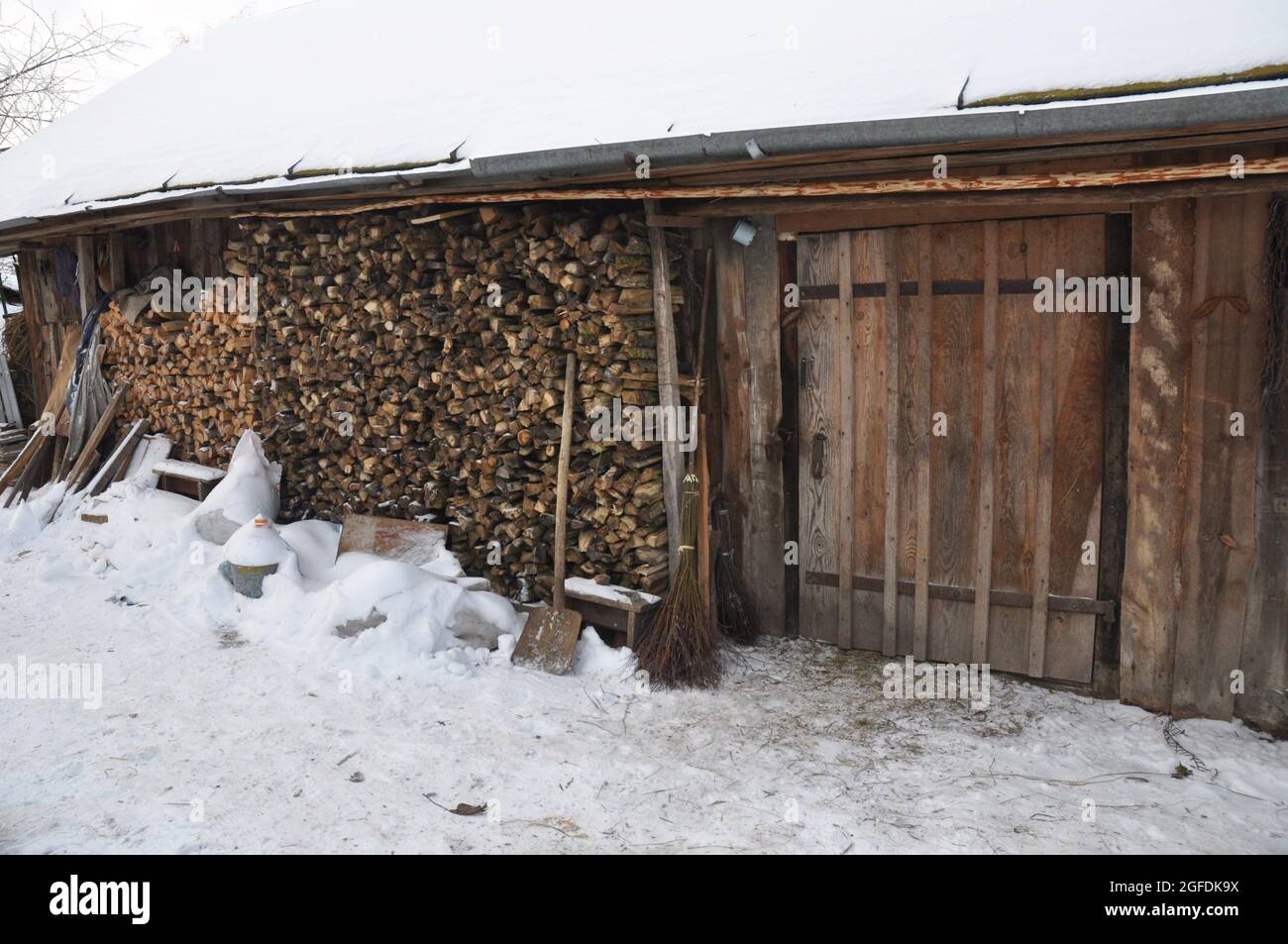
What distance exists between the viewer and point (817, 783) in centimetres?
405

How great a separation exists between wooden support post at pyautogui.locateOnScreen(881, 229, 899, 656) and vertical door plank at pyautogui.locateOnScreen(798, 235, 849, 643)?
0.30 m

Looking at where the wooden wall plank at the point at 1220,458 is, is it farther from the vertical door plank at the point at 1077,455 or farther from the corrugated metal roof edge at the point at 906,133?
the corrugated metal roof edge at the point at 906,133

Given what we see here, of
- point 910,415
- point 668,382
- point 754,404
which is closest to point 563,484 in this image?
point 668,382

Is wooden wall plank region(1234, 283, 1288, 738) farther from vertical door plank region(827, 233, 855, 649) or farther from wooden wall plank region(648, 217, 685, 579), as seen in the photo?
wooden wall plank region(648, 217, 685, 579)

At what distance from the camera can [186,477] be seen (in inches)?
303

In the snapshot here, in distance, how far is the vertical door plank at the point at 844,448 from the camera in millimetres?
5102

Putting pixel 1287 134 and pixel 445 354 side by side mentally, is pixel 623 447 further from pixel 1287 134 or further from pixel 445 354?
pixel 1287 134

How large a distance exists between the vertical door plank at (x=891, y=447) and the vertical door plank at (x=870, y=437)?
16 mm

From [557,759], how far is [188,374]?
546 cm

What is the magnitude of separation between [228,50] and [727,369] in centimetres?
866

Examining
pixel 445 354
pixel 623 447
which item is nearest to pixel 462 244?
pixel 445 354

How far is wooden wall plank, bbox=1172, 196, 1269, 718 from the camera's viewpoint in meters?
4.03

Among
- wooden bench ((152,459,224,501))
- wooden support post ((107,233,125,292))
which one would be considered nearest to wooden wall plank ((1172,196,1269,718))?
wooden bench ((152,459,224,501))

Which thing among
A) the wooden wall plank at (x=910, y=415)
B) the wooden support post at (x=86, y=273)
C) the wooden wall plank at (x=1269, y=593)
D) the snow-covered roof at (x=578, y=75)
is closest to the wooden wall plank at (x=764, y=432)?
the wooden wall plank at (x=910, y=415)
